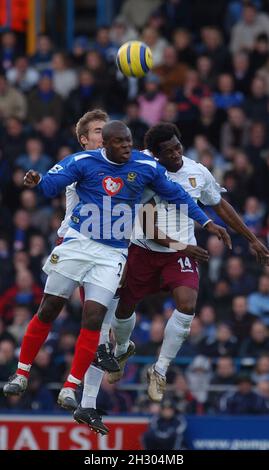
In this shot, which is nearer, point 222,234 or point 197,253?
point 222,234

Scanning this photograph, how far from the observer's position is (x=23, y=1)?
24891mm

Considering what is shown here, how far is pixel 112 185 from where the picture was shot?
12.7 metres

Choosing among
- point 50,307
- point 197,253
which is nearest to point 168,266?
point 197,253

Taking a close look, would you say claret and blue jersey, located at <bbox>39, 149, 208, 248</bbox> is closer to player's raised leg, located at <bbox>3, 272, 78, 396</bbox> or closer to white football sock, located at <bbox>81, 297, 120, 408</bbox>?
player's raised leg, located at <bbox>3, 272, 78, 396</bbox>

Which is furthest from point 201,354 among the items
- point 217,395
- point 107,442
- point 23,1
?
point 23,1

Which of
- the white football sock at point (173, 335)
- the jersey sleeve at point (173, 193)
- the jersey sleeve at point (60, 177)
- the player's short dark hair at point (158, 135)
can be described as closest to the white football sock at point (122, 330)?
the white football sock at point (173, 335)

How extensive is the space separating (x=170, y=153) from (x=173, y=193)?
449 mm

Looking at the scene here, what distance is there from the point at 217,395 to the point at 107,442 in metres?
1.58

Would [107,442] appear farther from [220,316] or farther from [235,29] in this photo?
[235,29]

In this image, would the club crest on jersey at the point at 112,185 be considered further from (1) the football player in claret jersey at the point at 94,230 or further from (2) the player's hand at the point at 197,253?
(2) the player's hand at the point at 197,253

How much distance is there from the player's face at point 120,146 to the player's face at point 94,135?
2.25 feet

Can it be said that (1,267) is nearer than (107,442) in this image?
No

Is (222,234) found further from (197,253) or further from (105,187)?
(105,187)

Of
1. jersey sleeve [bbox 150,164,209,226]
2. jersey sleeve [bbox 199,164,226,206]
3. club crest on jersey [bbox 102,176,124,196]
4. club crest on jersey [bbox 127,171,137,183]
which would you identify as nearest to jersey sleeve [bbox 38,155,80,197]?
club crest on jersey [bbox 102,176,124,196]
